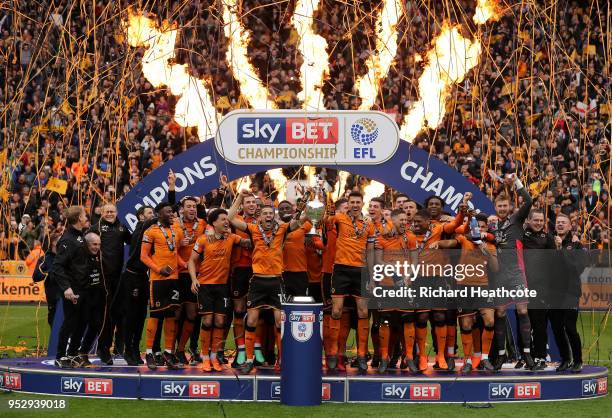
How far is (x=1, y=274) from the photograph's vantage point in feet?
79.4

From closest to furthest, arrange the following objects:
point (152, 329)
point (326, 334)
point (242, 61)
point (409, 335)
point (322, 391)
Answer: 1. point (322, 391)
2. point (409, 335)
3. point (152, 329)
4. point (326, 334)
5. point (242, 61)

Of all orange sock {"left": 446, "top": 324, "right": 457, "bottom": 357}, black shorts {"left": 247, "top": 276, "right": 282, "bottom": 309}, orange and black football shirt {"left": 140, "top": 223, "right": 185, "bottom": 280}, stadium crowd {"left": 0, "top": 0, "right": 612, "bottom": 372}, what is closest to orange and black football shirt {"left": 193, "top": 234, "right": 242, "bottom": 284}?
orange and black football shirt {"left": 140, "top": 223, "right": 185, "bottom": 280}

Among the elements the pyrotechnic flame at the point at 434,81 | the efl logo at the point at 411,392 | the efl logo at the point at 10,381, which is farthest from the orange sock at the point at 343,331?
the efl logo at the point at 10,381

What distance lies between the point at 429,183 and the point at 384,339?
2.31 metres

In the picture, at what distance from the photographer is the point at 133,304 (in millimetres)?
14117

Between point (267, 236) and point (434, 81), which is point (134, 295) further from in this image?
point (434, 81)

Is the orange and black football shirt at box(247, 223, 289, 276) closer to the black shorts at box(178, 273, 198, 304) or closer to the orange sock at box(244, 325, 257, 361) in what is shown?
the orange sock at box(244, 325, 257, 361)

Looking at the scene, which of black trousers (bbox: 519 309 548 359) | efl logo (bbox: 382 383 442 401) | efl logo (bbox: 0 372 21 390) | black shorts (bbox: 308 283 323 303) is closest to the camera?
efl logo (bbox: 382 383 442 401)

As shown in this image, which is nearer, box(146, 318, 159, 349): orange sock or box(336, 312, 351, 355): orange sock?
box(146, 318, 159, 349): orange sock

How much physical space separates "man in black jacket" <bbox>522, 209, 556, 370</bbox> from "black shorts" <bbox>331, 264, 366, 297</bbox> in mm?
1974

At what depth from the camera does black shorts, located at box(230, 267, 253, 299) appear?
46.4ft

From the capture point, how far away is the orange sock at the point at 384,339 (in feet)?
45.2

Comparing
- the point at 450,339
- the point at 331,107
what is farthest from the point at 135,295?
the point at 331,107
